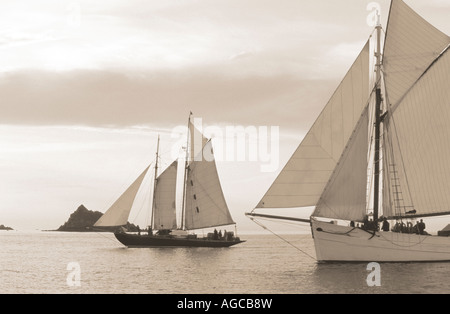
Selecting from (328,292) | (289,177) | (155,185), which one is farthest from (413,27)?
(155,185)

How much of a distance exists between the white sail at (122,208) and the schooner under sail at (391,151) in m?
36.0

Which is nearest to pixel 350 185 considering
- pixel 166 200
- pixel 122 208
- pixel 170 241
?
pixel 166 200

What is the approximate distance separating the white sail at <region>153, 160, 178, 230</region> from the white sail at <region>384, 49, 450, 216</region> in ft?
127

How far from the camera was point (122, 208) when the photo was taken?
86.2m

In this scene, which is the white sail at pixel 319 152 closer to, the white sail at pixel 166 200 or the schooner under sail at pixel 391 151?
the schooner under sail at pixel 391 151

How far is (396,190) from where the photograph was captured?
2151 inches

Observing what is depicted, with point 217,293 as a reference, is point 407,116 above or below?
above

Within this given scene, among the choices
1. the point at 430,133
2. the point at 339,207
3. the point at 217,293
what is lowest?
the point at 217,293

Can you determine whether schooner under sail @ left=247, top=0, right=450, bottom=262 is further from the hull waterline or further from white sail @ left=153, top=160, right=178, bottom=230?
white sail @ left=153, top=160, right=178, bottom=230

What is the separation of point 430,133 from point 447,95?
11.0 ft

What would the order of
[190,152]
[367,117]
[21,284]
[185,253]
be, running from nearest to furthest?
[21,284] → [367,117] → [185,253] → [190,152]

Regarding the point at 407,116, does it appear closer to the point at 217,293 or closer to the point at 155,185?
the point at 217,293

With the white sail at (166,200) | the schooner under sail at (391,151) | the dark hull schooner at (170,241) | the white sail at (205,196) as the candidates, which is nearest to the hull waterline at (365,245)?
the schooner under sail at (391,151)

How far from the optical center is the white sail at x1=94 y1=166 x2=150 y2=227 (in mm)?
86125
